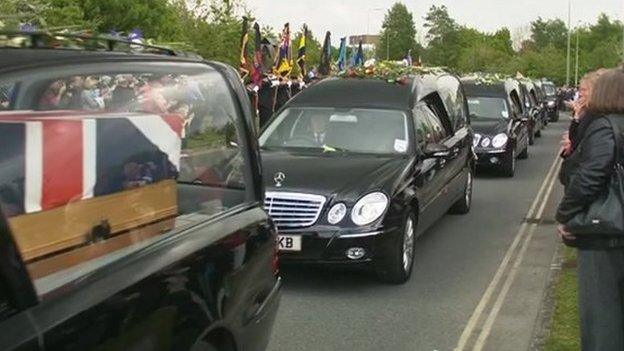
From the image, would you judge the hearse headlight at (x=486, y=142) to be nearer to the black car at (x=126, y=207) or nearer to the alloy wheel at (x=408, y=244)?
the alloy wheel at (x=408, y=244)

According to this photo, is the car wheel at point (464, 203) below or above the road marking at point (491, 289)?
above

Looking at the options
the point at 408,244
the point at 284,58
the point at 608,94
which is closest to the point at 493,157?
the point at 408,244

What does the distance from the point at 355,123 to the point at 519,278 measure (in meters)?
2.12

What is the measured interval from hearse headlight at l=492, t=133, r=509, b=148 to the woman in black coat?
32.9 feet

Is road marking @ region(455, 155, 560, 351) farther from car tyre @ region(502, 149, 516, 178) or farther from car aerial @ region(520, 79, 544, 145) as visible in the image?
car aerial @ region(520, 79, 544, 145)

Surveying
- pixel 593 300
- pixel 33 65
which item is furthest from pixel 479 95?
pixel 33 65

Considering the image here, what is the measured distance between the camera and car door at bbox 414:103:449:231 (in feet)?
25.1

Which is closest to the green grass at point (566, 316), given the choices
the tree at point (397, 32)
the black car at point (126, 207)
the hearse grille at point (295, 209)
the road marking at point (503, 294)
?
the road marking at point (503, 294)

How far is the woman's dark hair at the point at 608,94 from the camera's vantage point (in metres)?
4.18

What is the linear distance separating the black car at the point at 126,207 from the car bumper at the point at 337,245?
2.61 metres

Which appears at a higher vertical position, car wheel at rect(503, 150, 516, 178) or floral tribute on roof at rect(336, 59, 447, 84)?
floral tribute on roof at rect(336, 59, 447, 84)

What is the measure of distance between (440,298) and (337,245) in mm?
897

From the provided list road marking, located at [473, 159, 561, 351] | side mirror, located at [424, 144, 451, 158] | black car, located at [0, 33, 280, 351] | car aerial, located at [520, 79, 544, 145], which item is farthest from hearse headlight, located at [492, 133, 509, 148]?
black car, located at [0, 33, 280, 351]

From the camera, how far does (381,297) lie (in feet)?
21.4
